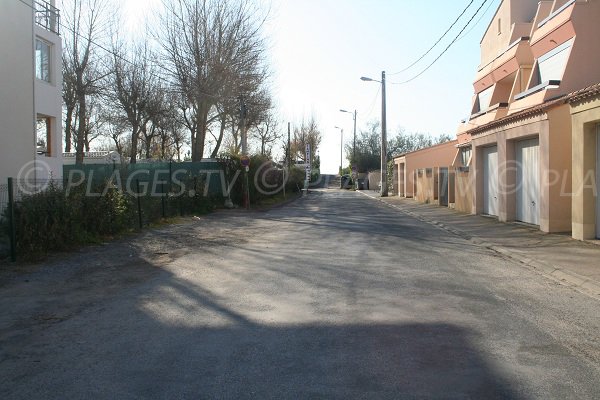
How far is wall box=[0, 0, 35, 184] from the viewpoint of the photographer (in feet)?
59.1

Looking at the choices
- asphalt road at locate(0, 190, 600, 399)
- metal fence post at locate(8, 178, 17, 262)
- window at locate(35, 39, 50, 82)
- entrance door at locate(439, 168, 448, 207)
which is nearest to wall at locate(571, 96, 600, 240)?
asphalt road at locate(0, 190, 600, 399)

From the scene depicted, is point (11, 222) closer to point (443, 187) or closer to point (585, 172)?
point (585, 172)

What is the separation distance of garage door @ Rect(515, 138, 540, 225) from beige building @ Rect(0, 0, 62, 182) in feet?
51.3

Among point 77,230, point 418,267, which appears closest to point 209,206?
point 77,230

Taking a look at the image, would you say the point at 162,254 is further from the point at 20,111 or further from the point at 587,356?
the point at 20,111

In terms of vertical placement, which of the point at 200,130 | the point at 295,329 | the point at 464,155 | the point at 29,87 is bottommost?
the point at 295,329

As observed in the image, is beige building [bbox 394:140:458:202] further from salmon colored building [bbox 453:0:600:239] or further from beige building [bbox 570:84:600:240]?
beige building [bbox 570:84:600:240]

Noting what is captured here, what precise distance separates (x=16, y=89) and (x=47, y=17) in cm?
406

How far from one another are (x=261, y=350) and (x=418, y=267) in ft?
17.3

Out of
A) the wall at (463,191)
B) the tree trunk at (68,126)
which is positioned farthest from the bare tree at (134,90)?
the wall at (463,191)

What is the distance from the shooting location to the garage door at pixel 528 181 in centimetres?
1584

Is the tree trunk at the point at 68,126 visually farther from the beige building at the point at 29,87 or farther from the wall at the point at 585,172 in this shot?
the wall at the point at 585,172

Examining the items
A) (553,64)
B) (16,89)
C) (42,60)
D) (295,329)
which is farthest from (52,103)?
(295,329)

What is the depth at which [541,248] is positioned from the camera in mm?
12086
